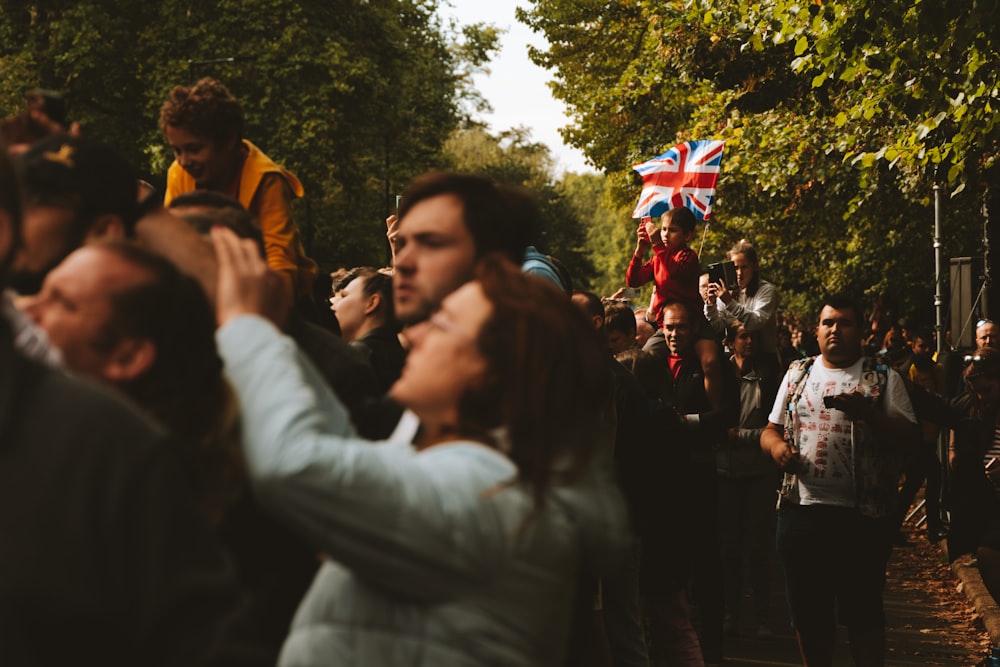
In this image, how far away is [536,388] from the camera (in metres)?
2.52

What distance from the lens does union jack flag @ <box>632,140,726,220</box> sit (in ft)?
50.3

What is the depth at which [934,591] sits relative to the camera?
1310 centimetres

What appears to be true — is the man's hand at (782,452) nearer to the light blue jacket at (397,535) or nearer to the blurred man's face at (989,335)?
the light blue jacket at (397,535)

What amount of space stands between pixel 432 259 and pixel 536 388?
986mm

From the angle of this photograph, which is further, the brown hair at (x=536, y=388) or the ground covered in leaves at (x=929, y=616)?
the ground covered in leaves at (x=929, y=616)

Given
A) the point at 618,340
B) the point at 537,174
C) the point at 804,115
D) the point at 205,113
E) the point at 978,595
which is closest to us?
the point at 205,113

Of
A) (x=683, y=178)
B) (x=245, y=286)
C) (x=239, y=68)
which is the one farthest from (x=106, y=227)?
(x=239, y=68)

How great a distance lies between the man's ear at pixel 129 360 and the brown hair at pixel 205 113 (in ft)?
6.87

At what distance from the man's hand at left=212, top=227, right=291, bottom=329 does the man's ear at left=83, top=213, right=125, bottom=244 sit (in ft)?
0.96

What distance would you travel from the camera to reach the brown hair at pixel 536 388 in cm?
252

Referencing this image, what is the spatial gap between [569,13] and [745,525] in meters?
28.8

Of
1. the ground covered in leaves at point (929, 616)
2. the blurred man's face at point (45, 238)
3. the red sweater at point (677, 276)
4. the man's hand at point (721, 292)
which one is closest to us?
the blurred man's face at point (45, 238)

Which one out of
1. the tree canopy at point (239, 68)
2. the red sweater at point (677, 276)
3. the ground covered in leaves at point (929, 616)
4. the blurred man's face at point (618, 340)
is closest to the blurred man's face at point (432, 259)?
the blurred man's face at point (618, 340)

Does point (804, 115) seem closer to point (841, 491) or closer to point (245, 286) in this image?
point (841, 491)
